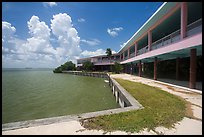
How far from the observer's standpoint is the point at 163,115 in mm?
4590

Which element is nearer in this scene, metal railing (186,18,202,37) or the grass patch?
the grass patch

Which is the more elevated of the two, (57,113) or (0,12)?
(0,12)

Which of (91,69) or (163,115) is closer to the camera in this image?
(163,115)

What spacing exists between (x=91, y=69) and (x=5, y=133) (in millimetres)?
49177

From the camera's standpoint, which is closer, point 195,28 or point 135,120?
point 135,120

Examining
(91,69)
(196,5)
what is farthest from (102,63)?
(196,5)

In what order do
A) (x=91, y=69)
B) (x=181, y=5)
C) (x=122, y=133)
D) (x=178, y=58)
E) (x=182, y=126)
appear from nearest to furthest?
(x=122, y=133)
(x=182, y=126)
(x=181, y=5)
(x=178, y=58)
(x=91, y=69)

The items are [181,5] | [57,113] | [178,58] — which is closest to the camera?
[57,113]

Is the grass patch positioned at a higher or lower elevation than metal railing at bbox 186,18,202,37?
lower

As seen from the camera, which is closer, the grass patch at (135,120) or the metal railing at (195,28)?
the grass patch at (135,120)

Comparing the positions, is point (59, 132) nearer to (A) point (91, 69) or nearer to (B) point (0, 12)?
(B) point (0, 12)

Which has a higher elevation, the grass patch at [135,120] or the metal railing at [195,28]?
the metal railing at [195,28]

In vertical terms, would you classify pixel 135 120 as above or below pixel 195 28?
below

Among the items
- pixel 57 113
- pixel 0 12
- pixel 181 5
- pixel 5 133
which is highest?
pixel 181 5
